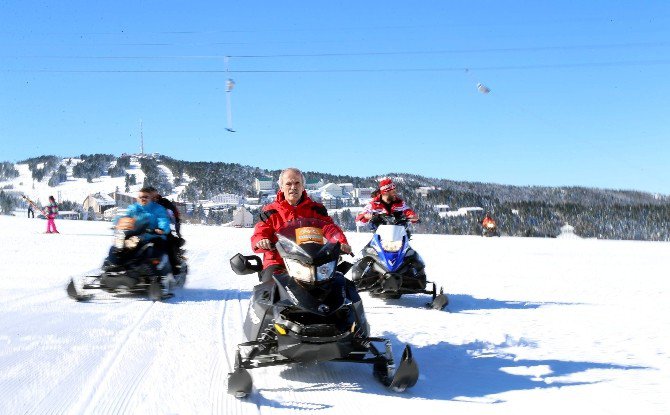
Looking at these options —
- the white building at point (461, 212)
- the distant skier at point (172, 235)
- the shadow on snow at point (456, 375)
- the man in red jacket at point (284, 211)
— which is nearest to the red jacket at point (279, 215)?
the man in red jacket at point (284, 211)

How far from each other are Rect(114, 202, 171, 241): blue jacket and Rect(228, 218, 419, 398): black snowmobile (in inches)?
217

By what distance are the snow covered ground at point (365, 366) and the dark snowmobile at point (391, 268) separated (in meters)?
0.29

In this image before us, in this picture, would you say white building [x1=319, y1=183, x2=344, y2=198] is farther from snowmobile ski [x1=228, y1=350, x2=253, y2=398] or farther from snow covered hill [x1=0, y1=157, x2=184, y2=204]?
snowmobile ski [x1=228, y1=350, x2=253, y2=398]

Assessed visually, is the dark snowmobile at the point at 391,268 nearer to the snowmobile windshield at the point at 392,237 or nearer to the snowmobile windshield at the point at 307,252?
the snowmobile windshield at the point at 392,237

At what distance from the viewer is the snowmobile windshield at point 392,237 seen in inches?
361

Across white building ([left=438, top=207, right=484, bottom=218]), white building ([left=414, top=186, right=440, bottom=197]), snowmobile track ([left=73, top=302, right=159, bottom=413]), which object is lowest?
snowmobile track ([left=73, top=302, right=159, bottom=413])

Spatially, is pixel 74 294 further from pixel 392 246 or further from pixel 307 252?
pixel 307 252

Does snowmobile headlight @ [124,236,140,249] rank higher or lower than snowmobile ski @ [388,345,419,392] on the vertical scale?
higher

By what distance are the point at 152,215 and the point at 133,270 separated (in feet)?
3.94

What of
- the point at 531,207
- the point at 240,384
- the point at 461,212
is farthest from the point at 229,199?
the point at 240,384

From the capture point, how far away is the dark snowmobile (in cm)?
897

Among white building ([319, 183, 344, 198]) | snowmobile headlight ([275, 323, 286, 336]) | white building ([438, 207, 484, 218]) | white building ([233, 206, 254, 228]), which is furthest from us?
white building ([319, 183, 344, 198])

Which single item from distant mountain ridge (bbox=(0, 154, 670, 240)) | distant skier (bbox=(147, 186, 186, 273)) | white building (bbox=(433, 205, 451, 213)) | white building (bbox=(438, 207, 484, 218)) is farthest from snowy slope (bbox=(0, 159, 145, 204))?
distant skier (bbox=(147, 186, 186, 273))

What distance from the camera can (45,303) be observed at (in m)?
8.61
